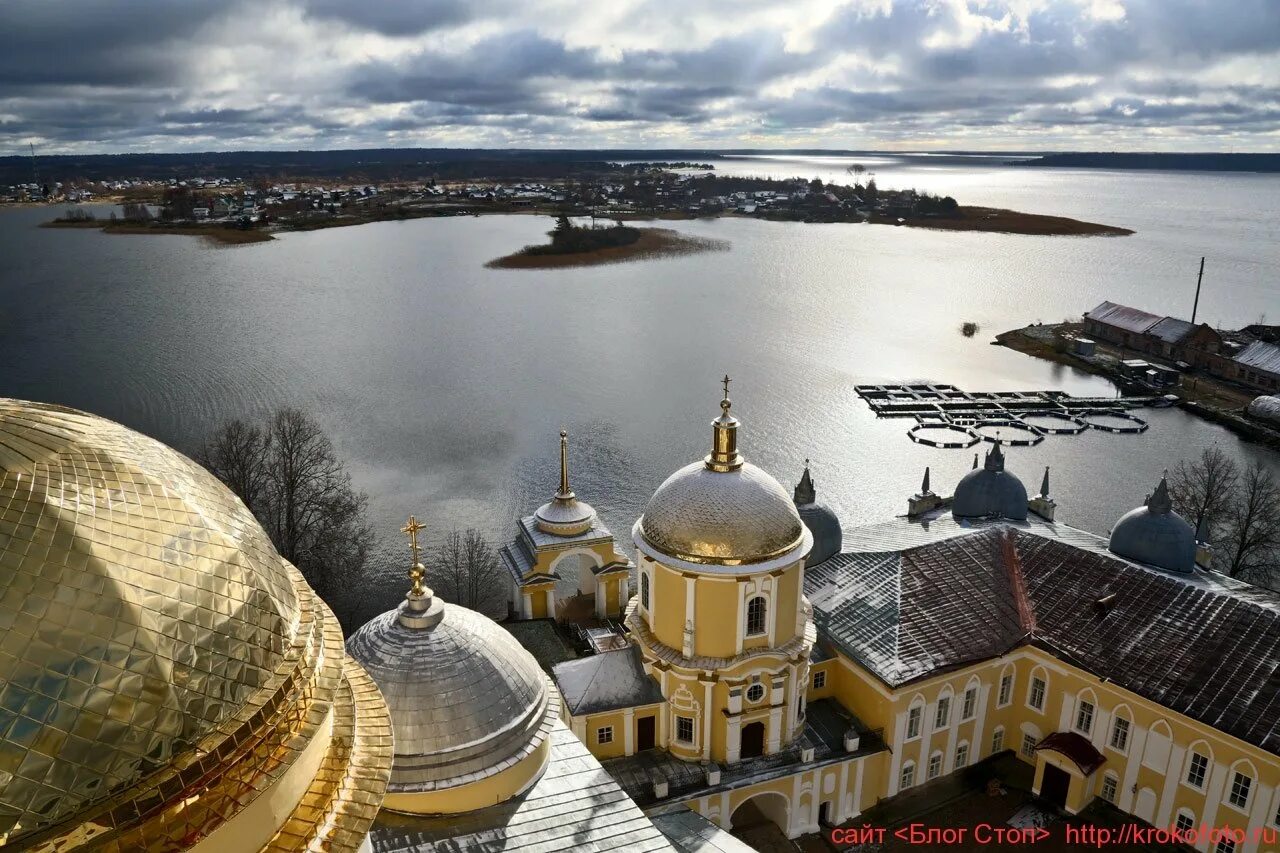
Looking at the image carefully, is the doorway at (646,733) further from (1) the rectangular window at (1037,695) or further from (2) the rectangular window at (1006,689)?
(1) the rectangular window at (1037,695)

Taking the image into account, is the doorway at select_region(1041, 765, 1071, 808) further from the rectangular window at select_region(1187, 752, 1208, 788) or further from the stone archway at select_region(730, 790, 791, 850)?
the stone archway at select_region(730, 790, 791, 850)

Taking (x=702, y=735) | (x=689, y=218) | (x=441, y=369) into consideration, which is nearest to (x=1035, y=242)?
(x=689, y=218)

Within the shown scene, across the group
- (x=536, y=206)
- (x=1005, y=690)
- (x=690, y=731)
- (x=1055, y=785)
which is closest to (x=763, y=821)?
(x=690, y=731)

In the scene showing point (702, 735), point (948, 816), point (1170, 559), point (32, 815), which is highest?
point (32, 815)

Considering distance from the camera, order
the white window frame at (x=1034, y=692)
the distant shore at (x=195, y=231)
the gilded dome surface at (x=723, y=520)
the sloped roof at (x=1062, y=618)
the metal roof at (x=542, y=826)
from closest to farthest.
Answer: the metal roof at (x=542, y=826), the gilded dome surface at (x=723, y=520), the sloped roof at (x=1062, y=618), the white window frame at (x=1034, y=692), the distant shore at (x=195, y=231)

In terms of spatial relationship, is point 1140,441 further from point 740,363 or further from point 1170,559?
point 1170,559

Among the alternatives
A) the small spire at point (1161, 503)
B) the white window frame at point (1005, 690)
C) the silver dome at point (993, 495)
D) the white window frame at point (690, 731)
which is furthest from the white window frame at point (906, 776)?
the small spire at point (1161, 503)
